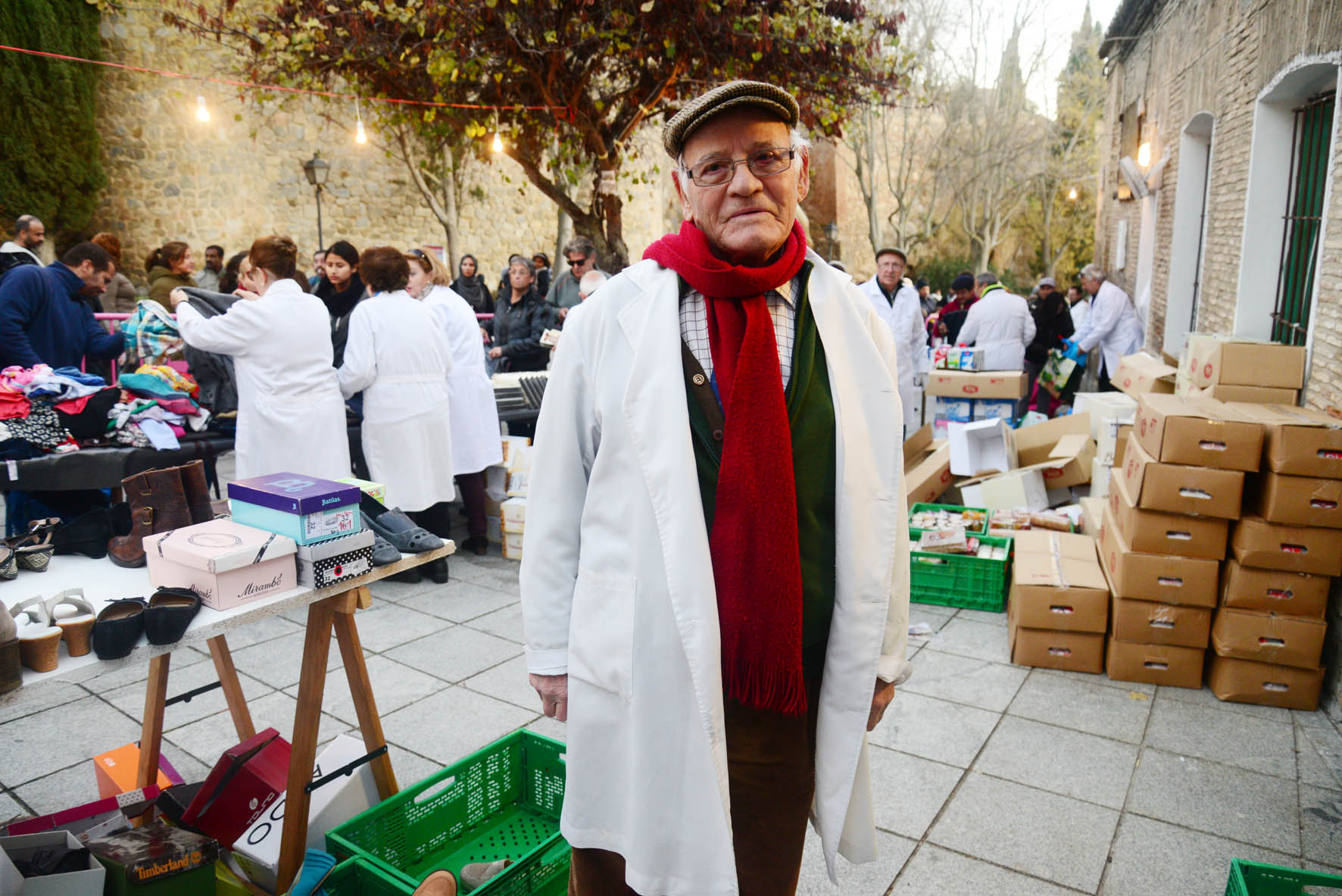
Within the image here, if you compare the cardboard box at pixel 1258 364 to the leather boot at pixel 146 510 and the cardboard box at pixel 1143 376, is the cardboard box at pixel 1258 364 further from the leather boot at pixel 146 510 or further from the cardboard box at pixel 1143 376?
the leather boot at pixel 146 510

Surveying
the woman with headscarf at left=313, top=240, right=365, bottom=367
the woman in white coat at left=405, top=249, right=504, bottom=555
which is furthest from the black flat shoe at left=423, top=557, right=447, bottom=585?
the woman with headscarf at left=313, top=240, right=365, bottom=367

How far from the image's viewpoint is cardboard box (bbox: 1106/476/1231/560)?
3771 millimetres

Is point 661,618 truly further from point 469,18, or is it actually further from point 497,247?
point 497,247

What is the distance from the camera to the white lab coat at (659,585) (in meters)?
1.59

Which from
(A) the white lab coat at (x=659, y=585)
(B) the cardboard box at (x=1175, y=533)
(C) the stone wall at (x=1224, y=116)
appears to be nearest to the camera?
(A) the white lab coat at (x=659, y=585)

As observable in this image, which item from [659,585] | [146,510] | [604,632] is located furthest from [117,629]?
[659,585]

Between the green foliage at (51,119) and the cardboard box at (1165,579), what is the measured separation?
15831 millimetres

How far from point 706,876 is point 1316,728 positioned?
327 centimetres

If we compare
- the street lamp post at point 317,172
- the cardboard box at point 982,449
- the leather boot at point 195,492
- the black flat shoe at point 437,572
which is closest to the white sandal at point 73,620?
the leather boot at point 195,492

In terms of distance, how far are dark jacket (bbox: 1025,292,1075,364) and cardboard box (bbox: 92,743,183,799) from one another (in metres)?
9.06

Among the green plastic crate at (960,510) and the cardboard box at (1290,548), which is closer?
the cardboard box at (1290,548)

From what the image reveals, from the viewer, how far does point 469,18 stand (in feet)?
24.7

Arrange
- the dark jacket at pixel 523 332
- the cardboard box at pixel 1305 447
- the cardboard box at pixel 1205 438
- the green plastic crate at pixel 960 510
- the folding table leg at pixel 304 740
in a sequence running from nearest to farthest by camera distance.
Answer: the folding table leg at pixel 304 740
the cardboard box at pixel 1305 447
the cardboard box at pixel 1205 438
the green plastic crate at pixel 960 510
the dark jacket at pixel 523 332

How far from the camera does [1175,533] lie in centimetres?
383
